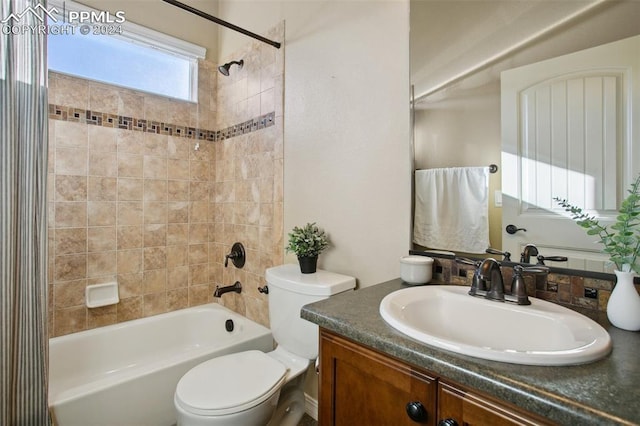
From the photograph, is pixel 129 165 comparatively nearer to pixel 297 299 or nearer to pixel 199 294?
pixel 199 294

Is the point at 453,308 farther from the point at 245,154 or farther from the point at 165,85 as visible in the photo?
the point at 165,85

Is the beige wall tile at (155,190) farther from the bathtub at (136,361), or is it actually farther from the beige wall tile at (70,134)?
the bathtub at (136,361)

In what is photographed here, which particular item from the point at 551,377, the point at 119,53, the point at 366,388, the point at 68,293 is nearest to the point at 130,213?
the point at 68,293

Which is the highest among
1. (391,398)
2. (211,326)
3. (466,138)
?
(466,138)

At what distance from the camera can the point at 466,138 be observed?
1.27 m

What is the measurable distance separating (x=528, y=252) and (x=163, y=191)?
2243mm

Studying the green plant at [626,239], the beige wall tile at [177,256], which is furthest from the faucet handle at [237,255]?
the green plant at [626,239]

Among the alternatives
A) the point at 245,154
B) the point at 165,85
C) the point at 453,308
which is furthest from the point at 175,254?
the point at 453,308

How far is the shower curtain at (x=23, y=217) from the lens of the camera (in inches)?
48.8

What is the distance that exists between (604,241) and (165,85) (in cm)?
264

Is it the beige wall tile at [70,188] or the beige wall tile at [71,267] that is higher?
the beige wall tile at [70,188]

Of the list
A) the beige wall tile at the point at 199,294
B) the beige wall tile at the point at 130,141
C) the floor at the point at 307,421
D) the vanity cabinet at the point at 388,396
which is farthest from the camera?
the beige wall tile at the point at 199,294

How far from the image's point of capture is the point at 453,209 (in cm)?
130

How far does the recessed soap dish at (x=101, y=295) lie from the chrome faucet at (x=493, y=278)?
2.21 metres
